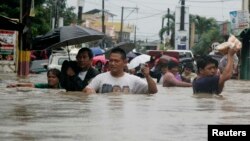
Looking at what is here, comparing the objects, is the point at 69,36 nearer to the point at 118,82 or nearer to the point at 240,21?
the point at 118,82

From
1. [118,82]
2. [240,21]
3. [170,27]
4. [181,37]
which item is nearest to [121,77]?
[118,82]

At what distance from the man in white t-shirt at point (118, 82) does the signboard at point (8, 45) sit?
21.0 meters

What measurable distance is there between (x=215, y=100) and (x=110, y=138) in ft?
13.8

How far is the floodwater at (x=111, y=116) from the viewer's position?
18.4ft

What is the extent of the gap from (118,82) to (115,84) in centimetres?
5

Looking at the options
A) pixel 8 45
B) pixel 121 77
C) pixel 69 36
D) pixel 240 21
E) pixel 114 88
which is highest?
pixel 240 21

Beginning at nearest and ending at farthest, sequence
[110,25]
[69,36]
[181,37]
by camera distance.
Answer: [69,36]
[181,37]
[110,25]

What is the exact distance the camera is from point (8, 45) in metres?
30.1

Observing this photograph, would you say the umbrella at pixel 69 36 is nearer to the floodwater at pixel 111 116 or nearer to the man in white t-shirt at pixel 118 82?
the floodwater at pixel 111 116

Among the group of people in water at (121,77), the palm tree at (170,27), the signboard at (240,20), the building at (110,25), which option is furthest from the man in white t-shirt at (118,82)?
the building at (110,25)

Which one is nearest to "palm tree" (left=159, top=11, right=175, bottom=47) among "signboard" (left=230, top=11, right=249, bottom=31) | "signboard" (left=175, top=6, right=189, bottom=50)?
"signboard" (left=175, top=6, right=189, bottom=50)

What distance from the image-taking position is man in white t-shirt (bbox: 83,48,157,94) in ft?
30.1
